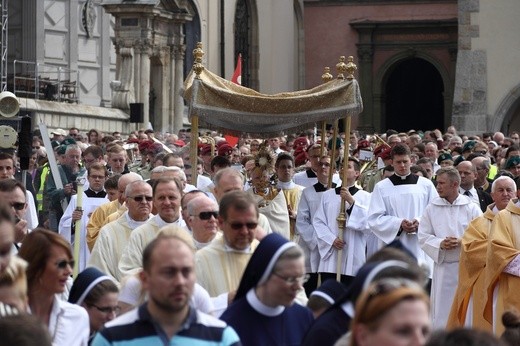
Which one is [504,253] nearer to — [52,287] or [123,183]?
[123,183]

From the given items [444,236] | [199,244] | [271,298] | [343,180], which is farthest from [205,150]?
[271,298]

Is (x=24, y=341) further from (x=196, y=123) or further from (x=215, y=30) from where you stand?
(x=215, y=30)

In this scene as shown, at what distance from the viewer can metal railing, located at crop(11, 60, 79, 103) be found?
3406 centimetres

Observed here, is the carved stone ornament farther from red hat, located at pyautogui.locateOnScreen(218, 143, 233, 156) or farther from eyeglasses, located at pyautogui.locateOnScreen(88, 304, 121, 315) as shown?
eyeglasses, located at pyautogui.locateOnScreen(88, 304, 121, 315)

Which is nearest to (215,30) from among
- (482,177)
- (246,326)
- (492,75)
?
(492,75)

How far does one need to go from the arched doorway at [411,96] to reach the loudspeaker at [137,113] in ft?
56.4

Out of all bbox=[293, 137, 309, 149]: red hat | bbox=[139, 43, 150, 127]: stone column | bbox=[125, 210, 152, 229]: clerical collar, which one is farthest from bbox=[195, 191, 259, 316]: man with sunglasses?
bbox=[139, 43, 150, 127]: stone column

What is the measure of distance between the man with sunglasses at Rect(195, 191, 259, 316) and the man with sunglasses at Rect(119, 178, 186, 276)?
1.43 metres

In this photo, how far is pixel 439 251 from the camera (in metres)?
15.6

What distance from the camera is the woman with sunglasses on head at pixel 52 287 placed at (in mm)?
8312

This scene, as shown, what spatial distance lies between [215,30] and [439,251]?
1109 inches

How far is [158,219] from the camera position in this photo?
1166 cm

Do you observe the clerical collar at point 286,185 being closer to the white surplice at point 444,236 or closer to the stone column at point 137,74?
the white surplice at point 444,236

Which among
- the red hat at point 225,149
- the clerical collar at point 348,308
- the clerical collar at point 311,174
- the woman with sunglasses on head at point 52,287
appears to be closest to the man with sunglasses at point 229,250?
the woman with sunglasses on head at point 52,287
